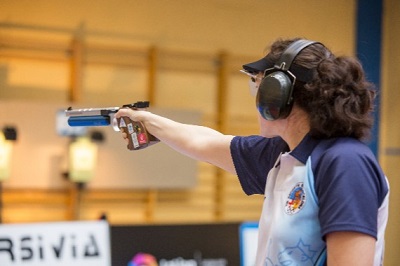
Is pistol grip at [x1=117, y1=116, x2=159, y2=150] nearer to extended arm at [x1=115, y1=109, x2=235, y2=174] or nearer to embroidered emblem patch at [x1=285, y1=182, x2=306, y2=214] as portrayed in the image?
extended arm at [x1=115, y1=109, x2=235, y2=174]

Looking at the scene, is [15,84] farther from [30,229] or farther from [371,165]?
[371,165]

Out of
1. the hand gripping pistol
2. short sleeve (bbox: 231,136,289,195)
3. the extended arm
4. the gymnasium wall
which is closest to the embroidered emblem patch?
short sleeve (bbox: 231,136,289,195)

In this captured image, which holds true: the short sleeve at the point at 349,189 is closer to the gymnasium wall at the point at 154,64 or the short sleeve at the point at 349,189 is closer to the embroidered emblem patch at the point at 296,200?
the embroidered emblem patch at the point at 296,200

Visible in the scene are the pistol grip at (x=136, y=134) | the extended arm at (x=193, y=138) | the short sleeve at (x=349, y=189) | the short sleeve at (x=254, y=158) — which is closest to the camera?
the short sleeve at (x=349, y=189)

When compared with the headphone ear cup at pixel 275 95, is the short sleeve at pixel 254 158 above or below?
below

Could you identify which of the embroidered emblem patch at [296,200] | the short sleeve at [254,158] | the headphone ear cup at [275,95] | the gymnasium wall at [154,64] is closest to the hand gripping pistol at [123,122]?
the short sleeve at [254,158]

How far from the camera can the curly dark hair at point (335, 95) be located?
1339mm

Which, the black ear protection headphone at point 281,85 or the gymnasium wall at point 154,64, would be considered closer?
the black ear protection headphone at point 281,85

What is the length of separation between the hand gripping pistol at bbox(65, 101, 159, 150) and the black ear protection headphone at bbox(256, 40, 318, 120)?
705mm

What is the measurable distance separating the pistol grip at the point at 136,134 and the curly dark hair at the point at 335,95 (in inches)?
30.5

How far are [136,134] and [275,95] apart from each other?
80cm

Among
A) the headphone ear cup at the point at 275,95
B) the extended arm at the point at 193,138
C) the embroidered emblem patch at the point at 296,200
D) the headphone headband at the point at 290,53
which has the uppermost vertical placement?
the headphone headband at the point at 290,53

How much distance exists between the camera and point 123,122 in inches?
84.7

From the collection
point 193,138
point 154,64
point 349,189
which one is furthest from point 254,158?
point 154,64
